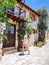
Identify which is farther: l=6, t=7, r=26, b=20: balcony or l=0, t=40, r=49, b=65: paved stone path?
l=6, t=7, r=26, b=20: balcony

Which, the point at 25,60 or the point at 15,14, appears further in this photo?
the point at 15,14

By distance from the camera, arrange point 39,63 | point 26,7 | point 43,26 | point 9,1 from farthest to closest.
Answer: point 43,26 < point 26,7 < point 39,63 < point 9,1

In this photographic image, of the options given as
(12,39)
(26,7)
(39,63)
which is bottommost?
(39,63)

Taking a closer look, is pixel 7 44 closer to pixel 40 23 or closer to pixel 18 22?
pixel 18 22

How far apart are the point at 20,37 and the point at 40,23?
1091 cm

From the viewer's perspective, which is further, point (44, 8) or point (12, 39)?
point (44, 8)

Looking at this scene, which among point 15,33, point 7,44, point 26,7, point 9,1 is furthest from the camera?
point 26,7

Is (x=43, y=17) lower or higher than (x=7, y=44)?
higher

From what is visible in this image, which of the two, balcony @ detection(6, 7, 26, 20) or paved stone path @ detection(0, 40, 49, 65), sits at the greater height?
balcony @ detection(6, 7, 26, 20)

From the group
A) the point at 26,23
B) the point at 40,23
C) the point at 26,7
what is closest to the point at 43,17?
the point at 40,23

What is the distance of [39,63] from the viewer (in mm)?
11969

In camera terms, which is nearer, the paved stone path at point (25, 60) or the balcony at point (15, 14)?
the paved stone path at point (25, 60)

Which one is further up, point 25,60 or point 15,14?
point 15,14

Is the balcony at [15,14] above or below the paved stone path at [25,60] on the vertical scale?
above
